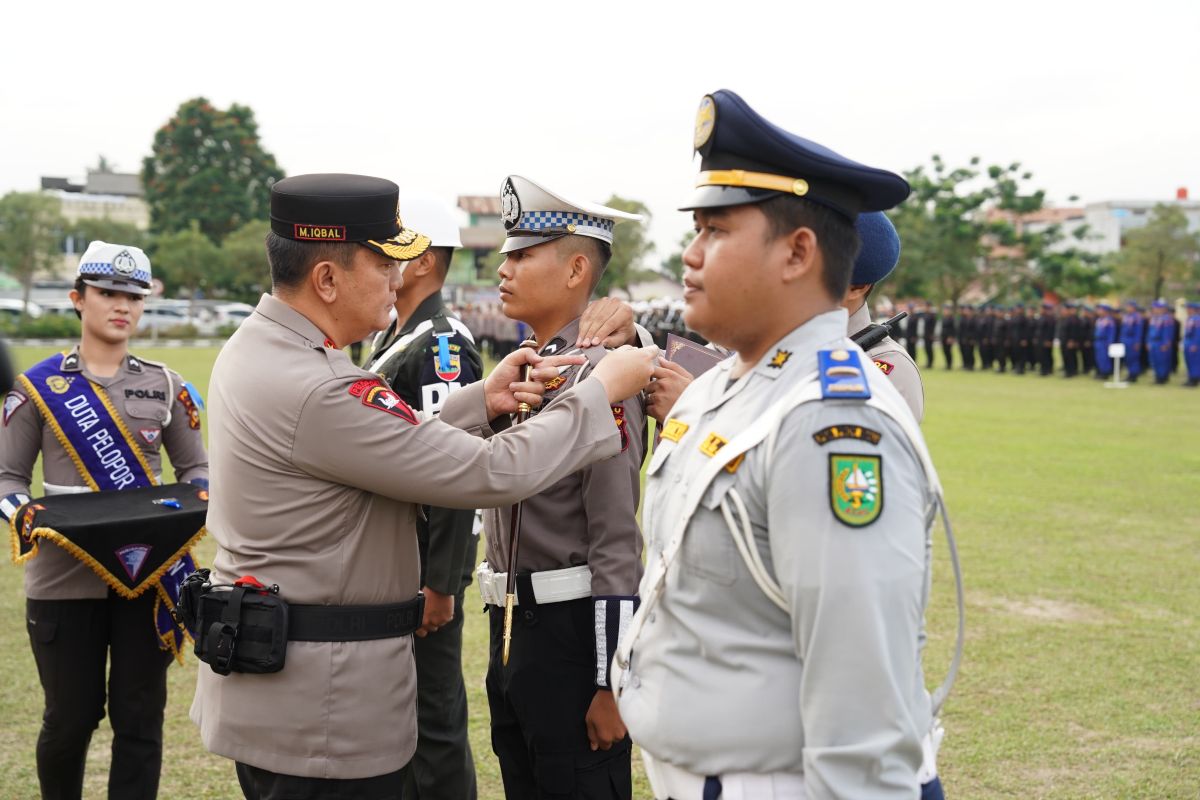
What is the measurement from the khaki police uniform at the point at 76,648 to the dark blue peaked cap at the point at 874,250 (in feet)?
9.08

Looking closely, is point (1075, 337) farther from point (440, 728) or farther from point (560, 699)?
point (560, 699)

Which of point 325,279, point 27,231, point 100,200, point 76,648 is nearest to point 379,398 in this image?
point 325,279

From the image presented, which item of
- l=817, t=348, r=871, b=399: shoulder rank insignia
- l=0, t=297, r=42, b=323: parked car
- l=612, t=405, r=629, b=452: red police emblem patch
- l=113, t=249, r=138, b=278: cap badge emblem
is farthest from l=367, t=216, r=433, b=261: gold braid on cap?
l=0, t=297, r=42, b=323: parked car

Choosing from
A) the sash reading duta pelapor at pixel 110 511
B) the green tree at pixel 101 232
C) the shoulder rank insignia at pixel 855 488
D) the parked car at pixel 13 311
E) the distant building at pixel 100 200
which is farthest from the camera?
the distant building at pixel 100 200

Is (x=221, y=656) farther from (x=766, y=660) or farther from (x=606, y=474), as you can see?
(x=766, y=660)

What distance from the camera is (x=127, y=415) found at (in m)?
4.20

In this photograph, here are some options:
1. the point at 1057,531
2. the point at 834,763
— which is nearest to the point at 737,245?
the point at 834,763

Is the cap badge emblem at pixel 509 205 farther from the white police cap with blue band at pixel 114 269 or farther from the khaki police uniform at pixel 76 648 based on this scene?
the khaki police uniform at pixel 76 648

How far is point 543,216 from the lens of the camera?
10.4 ft

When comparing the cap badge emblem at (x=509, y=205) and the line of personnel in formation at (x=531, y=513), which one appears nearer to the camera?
the line of personnel in formation at (x=531, y=513)

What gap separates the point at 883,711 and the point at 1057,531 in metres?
7.92

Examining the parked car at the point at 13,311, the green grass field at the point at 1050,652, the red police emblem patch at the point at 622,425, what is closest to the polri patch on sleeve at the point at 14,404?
the green grass field at the point at 1050,652

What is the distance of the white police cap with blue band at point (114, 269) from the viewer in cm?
422

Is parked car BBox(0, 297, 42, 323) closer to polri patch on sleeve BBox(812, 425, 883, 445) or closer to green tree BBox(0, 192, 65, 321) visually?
green tree BBox(0, 192, 65, 321)
